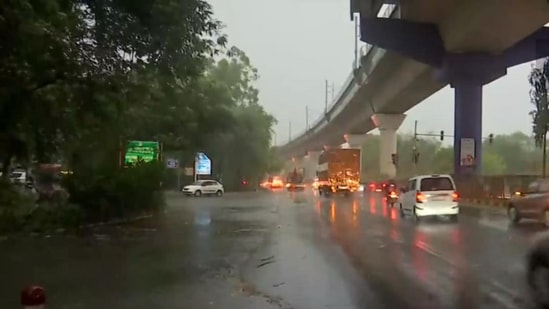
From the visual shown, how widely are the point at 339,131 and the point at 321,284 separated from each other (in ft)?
274

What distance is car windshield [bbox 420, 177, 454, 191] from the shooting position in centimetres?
2847

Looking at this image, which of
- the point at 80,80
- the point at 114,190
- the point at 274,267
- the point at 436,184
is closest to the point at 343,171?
the point at 436,184

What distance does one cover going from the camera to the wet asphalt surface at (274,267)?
1062 centimetres

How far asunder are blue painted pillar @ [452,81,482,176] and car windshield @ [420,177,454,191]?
19203 mm

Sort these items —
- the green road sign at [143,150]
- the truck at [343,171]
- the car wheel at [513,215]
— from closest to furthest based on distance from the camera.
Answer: the car wheel at [513,215] → the green road sign at [143,150] → the truck at [343,171]

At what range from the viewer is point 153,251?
1770cm

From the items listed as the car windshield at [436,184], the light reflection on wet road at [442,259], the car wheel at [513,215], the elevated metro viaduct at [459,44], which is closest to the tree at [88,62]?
the light reflection on wet road at [442,259]

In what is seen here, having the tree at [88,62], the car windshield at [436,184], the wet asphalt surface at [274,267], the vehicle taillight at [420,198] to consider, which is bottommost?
the wet asphalt surface at [274,267]

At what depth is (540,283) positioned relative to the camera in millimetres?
9438

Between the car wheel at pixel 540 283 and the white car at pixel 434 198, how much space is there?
18.4 metres

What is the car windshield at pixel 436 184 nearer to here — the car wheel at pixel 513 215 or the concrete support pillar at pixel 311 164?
the car wheel at pixel 513 215

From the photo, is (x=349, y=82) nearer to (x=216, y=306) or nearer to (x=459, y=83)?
(x=459, y=83)

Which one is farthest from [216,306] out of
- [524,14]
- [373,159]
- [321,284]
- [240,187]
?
[373,159]

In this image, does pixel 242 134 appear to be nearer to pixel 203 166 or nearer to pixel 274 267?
pixel 203 166
